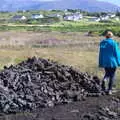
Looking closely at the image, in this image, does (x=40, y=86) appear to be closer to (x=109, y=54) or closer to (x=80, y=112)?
(x=80, y=112)

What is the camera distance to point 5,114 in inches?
488

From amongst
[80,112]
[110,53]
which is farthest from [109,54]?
[80,112]

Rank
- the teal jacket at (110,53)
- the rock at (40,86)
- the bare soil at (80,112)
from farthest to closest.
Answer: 1. the teal jacket at (110,53)
2. the rock at (40,86)
3. the bare soil at (80,112)

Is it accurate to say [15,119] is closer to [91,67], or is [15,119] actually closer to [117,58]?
[117,58]

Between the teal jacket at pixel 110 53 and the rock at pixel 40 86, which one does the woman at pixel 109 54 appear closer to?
the teal jacket at pixel 110 53

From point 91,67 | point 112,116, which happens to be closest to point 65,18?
point 91,67

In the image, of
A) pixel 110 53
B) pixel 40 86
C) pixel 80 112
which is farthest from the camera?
pixel 110 53

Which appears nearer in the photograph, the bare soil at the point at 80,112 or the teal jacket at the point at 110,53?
the bare soil at the point at 80,112

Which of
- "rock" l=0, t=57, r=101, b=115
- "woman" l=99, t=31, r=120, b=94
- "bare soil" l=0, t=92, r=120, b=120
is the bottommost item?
"bare soil" l=0, t=92, r=120, b=120

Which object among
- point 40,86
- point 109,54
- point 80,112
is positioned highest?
point 109,54

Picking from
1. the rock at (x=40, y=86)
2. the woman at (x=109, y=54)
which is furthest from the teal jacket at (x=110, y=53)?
the rock at (x=40, y=86)

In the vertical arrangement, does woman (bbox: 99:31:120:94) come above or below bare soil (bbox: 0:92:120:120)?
above

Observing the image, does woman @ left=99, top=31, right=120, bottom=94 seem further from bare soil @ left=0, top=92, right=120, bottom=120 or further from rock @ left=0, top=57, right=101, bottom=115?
bare soil @ left=0, top=92, right=120, bottom=120

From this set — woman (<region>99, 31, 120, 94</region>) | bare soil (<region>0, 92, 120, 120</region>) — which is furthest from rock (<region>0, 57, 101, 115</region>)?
woman (<region>99, 31, 120, 94</region>)
